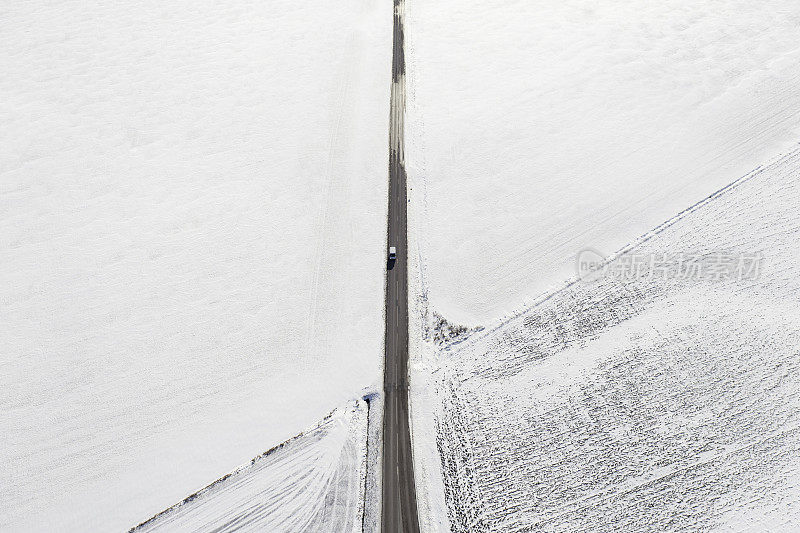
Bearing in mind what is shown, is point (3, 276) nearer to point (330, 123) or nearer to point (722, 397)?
point (330, 123)

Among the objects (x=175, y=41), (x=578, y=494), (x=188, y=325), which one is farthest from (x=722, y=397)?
(x=175, y=41)

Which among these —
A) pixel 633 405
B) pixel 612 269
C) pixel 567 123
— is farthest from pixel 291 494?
pixel 567 123

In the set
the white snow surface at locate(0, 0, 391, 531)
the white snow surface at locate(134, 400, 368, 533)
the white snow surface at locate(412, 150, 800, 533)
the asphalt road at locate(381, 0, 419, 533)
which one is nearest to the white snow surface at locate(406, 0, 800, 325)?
the asphalt road at locate(381, 0, 419, 533)

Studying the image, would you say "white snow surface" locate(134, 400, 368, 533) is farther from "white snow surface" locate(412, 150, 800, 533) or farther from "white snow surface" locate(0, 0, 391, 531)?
"white snow surface" locate(412, 150, 800, 533)

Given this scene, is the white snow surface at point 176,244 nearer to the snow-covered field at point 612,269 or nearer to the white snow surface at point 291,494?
the white snow surface at point 291,494

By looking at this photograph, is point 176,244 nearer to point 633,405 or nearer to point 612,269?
point 612,269

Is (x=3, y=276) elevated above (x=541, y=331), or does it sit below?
above
